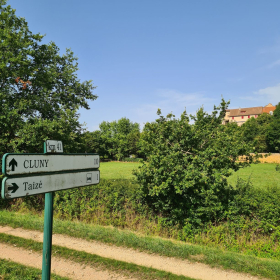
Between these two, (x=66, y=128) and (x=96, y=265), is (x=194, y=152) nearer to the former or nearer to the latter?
(x=96, y=265)

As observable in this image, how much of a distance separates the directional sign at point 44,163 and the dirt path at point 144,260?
9.11ft

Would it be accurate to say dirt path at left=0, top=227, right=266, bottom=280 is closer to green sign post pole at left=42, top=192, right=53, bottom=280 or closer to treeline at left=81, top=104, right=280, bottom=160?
green sign post pole at left=42, top=192, right=53, bottom=280

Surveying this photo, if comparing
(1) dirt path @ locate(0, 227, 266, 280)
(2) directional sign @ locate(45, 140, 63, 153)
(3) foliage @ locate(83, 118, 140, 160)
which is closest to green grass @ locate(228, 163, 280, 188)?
(1) dirt path @ locate(0, 227, 266, 280)

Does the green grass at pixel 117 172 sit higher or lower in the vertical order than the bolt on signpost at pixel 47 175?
lower

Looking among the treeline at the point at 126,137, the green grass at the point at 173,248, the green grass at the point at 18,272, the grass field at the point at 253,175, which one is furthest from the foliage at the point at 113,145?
the green grass at the point at 18,272

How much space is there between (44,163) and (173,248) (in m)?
4.40

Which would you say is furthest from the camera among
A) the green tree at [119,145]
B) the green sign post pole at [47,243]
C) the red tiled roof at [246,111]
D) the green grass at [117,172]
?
the red tiled roof at [246,111]

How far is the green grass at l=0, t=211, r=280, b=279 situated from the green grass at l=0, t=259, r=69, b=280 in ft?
6.65

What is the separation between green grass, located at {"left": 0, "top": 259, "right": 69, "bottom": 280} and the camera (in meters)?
4.20

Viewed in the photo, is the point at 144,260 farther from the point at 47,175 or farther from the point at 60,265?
the point at 47,175

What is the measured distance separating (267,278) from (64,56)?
2063 cm

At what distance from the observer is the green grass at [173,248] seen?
4816 mm

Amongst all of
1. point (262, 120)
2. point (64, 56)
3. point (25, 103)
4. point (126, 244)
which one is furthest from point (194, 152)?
point (262, 120)

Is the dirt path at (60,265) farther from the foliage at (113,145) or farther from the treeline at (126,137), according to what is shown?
the foliage at (113,145)
